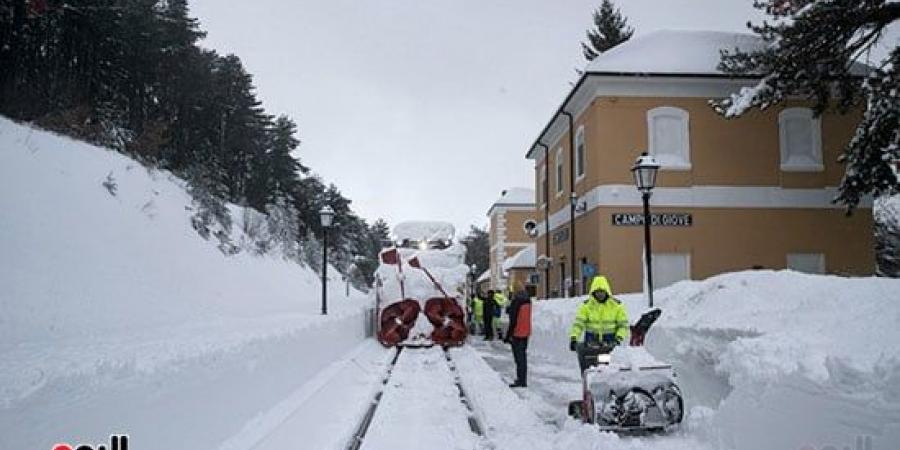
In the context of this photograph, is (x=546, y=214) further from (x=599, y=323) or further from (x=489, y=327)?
(x=599, y=323)

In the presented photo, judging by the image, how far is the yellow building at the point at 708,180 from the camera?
23.1m

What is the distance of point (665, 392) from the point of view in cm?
749

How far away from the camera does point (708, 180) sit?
76.7ft

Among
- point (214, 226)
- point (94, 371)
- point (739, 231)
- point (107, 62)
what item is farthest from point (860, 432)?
point (107, 62)

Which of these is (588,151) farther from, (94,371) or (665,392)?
(94,371)

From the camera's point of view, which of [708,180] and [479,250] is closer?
[708,180]

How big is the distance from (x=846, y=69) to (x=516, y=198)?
49.6m

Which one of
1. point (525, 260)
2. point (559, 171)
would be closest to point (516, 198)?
point (525, 260)

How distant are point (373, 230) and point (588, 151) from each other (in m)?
96.7

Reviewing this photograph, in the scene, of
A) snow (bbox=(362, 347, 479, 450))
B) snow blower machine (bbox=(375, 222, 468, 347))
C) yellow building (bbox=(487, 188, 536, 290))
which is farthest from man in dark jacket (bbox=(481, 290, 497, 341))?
yellow building (bbox=(487, 188, 536, 290))

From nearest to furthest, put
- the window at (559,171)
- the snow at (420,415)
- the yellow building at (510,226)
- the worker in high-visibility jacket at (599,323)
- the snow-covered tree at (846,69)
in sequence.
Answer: the snow at (420,415) < the worker in high-visibility jacket at (599,323) < the snow-covered tree at (846,69) < the window at (559,171) < the yellow building at (510,226)

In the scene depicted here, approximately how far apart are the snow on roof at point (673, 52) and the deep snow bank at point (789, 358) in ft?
40.4

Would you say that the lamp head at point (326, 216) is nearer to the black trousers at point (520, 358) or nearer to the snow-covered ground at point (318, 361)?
the snow-covered ground at point (318, 361)

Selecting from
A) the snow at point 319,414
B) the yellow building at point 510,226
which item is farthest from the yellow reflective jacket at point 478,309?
the yellow building at point 510,226
